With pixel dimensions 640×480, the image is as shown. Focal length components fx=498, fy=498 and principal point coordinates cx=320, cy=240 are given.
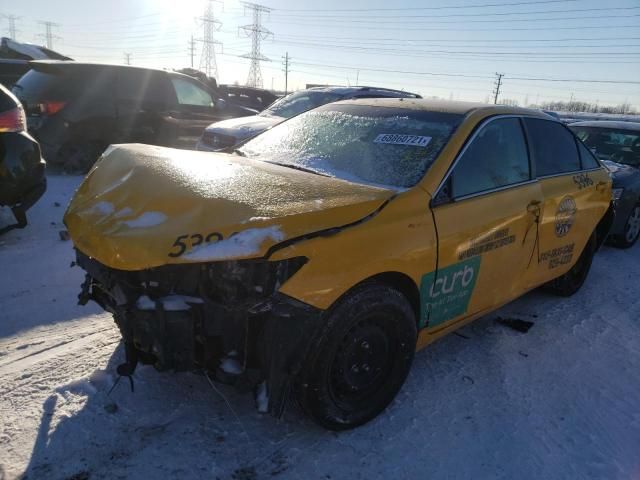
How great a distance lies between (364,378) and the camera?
2.67m

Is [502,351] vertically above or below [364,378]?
below

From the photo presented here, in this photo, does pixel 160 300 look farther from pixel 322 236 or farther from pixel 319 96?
pixel 319 96

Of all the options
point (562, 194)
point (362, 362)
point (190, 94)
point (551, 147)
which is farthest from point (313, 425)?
point (190, 94)

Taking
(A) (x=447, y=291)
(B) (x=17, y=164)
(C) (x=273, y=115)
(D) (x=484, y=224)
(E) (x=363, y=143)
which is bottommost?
(A) (x=447, y=291)

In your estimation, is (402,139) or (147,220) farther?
(402,139)

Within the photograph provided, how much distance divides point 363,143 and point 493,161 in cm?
87

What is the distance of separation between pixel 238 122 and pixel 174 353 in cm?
585

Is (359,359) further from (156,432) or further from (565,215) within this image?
(565,215)

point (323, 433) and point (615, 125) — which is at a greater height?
point (615, 125)

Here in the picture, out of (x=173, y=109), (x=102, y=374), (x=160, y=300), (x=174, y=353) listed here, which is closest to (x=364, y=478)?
(x=174, y=353)

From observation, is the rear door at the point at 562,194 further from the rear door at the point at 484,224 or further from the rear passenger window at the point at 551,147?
the rear door at the point at 484,224

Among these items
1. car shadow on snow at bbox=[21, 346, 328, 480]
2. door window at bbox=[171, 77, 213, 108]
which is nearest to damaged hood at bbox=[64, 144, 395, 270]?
car shadow on snow at bbox=[21, 346, 328, 480]

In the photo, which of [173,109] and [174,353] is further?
[173,109]

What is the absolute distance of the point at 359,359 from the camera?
261 cm
